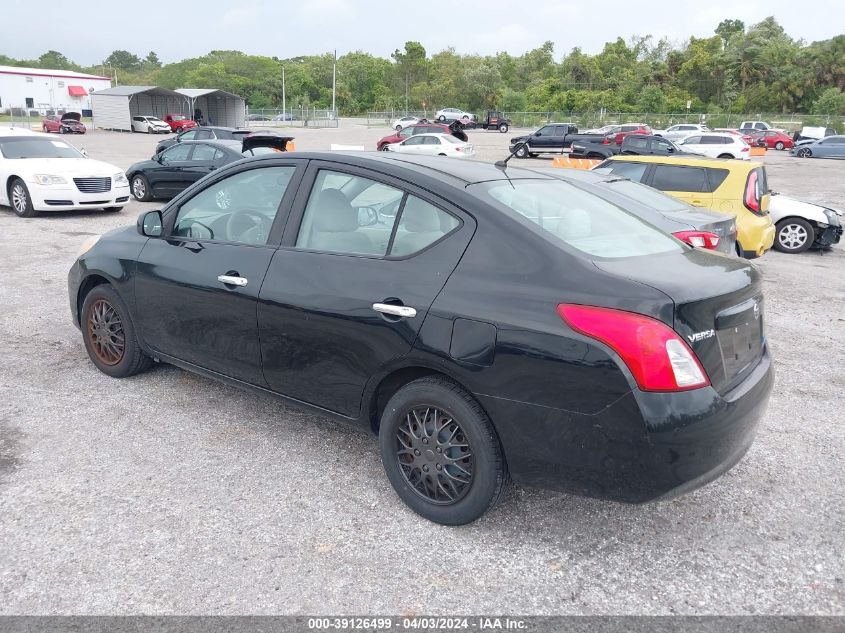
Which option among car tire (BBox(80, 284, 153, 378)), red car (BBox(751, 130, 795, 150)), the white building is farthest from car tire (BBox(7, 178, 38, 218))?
the white building

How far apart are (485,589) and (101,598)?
1474 millimetres

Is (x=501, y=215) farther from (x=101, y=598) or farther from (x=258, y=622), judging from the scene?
(x=101, y=598)

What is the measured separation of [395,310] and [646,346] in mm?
1081

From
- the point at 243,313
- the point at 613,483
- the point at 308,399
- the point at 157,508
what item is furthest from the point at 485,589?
the point at 243,313

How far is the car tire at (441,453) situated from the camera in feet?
9.47

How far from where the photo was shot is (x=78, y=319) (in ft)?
16.1

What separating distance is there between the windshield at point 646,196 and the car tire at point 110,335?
17.5 ft

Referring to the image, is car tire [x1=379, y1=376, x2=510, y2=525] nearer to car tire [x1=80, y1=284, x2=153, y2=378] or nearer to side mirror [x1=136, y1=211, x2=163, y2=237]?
side mirror [x1=136, y1=211, x2=163, y2=237]

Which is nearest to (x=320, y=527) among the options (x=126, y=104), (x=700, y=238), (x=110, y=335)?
(x=110, y=335)

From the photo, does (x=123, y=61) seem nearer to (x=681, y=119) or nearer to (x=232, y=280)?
(x=681, y=119)

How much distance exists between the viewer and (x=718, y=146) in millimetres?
31953

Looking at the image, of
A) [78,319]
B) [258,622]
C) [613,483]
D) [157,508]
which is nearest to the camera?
[258,622]

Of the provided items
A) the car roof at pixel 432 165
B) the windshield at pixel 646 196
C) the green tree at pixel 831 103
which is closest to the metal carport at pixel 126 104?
the windshield at pixel 646 196

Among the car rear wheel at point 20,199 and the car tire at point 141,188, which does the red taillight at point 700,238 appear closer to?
the car rear wheel at point 20,199
